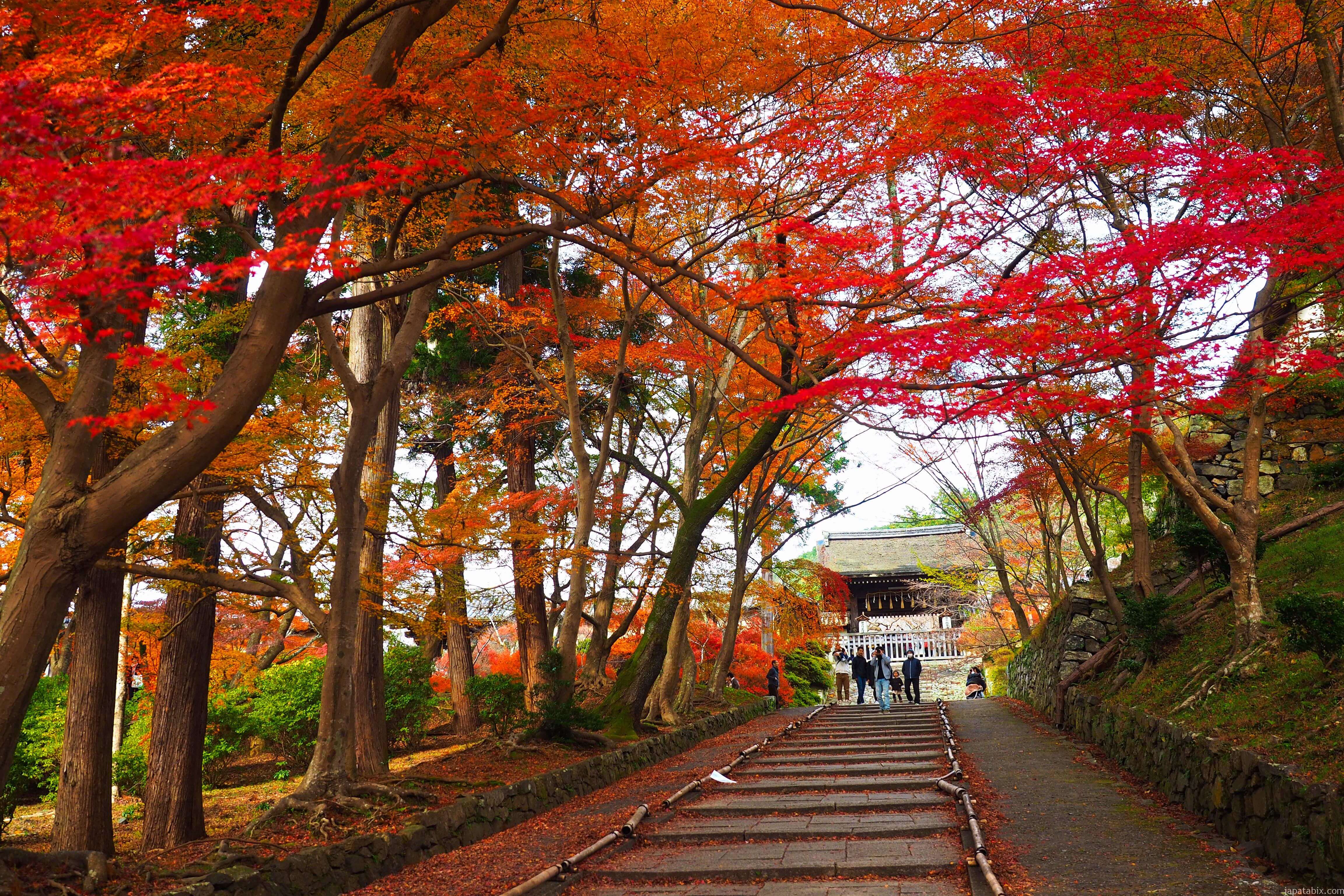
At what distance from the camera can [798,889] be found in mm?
6016

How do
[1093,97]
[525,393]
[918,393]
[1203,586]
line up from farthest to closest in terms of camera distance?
[525,393], [1203,586], [918,393], [1093,97]

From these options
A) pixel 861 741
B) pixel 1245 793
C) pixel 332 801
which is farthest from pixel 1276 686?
pixel 332 801

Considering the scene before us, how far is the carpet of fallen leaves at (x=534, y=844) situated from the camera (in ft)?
22.3

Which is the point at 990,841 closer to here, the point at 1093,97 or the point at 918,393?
the point at 918,393

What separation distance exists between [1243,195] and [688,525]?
8.44m

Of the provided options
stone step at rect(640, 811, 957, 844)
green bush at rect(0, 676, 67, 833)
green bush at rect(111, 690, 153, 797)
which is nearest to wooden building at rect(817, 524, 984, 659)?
green bush at rect(111, 690, 153, 797)

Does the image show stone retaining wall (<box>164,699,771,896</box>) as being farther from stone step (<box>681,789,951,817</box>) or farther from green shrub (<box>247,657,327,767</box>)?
green shrub (<box>247,657,327,767</box>)

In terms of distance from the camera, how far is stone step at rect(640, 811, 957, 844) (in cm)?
757

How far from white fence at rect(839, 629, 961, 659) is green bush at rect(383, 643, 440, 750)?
19896 millimetres

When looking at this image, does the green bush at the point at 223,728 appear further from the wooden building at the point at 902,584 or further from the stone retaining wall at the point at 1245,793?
the wooden building at the point at 902,584

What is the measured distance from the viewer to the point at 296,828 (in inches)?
286

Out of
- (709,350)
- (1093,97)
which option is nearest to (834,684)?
(709,350)

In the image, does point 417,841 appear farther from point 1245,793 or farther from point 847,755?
point 847,755

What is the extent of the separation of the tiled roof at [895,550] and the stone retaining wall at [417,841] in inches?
967
